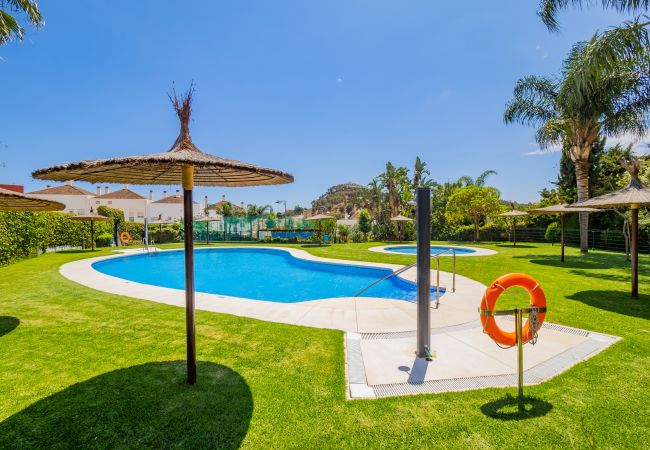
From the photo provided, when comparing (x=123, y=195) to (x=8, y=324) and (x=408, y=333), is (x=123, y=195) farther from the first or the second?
(x=408, y=333)

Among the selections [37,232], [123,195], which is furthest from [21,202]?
[123,195]

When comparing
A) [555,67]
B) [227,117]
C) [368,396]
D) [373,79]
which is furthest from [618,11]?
[227,117]

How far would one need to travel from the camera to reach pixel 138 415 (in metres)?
2.56

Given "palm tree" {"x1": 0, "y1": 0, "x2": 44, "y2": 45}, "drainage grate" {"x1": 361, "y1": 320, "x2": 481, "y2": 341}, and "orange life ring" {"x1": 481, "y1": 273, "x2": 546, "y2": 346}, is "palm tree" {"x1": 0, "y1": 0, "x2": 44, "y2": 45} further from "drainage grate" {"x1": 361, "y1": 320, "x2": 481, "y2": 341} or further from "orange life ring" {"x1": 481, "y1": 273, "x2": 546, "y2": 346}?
"orange life ring" {"x1": 481, "y1": 273, "x2": 546, "y2": 346}

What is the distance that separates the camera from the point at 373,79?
14680 millimetres

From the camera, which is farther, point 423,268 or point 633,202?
point 633,202

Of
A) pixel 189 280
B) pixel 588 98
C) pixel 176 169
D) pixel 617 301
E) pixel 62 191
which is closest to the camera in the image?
pixel 189 280

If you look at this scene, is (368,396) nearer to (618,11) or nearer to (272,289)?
(272,289)

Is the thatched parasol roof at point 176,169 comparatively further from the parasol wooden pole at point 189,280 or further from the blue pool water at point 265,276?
the blue pool water at point 265,276

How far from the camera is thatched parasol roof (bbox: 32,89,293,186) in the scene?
262 centimetres

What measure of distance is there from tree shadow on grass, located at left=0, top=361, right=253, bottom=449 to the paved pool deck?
1202mm

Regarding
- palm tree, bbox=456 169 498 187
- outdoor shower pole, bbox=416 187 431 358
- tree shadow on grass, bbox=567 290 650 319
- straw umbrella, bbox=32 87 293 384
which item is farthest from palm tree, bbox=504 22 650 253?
palm tree, bbox=456 169 498 187

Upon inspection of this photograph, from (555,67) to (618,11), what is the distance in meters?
6.95

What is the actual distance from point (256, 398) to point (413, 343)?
91.8 inches
